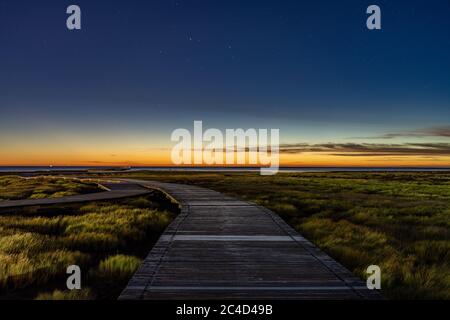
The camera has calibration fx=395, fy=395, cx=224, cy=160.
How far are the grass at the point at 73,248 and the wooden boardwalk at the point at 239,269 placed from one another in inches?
39.7

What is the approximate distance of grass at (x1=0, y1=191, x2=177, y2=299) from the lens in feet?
23.5

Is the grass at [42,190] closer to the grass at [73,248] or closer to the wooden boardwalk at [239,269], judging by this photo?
the grass at [73,248]

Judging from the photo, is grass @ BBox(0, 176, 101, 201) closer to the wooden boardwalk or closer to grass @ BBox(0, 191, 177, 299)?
grass @ BBox(0, 191, 177, 299)

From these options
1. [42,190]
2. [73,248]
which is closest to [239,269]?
[73,248]

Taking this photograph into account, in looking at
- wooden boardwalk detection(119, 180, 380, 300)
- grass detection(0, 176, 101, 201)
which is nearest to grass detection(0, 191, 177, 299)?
wooden boardwalk detection(119, 180, 380, 300)

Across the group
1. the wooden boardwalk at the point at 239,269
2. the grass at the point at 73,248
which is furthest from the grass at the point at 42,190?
the wooden boardwalk at the point at 239,269

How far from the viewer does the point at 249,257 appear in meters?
7.89

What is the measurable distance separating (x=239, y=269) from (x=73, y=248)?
5.59m

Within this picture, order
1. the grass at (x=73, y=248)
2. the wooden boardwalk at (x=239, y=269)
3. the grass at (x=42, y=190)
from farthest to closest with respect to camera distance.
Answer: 1. the grass at (x=42, y=190)
2. the grass at (x=73, y=248)
3. the wooden boardwalk at (x=239, y=269)

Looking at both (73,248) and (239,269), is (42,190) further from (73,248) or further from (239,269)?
(239,269)

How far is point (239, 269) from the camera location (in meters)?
6.95

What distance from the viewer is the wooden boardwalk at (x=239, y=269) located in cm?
564

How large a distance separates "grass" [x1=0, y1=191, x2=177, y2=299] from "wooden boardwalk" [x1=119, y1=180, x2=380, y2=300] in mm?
1009

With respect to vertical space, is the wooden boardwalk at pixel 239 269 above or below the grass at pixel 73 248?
above
